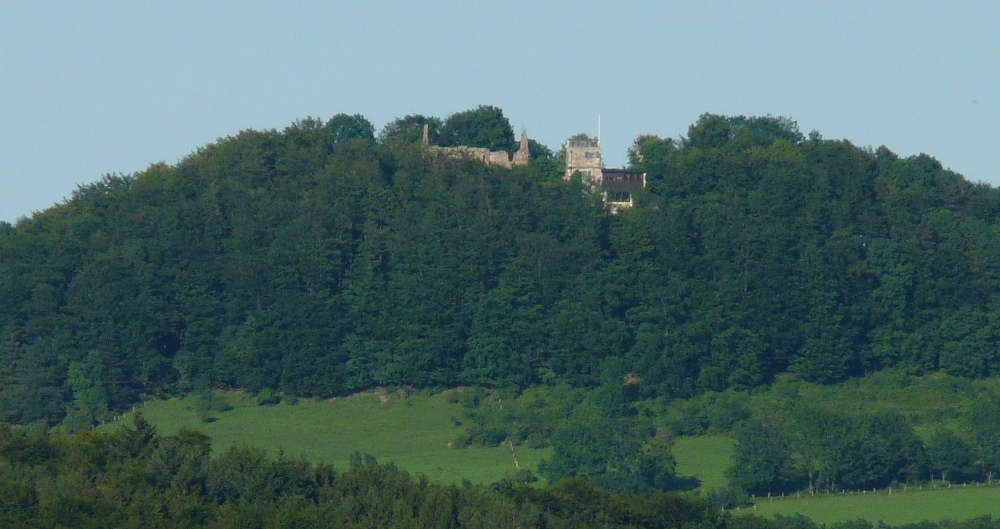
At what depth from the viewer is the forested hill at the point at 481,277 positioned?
373 feet

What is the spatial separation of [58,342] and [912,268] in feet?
113

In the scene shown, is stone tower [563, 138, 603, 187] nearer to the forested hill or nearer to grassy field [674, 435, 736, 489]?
the forested hill

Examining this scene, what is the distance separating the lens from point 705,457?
10331cm

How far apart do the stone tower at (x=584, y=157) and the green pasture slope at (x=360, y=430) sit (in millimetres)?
18916

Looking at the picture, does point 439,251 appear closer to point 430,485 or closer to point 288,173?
point 288,173

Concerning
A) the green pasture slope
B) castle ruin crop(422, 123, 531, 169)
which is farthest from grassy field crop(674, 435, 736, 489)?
castle ruin crop(422, 123, 531, 169)

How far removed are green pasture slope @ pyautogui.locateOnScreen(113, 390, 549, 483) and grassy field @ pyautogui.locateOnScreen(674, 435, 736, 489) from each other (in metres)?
5.12

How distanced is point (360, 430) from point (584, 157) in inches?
979

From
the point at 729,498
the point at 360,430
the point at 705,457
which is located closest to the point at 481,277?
the point at 360,430

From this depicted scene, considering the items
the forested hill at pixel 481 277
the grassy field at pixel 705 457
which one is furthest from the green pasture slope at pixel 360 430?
the grassy field at pixel 705 457

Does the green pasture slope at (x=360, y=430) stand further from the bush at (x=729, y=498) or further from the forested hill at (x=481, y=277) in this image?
the bush at (x=729, y=498)

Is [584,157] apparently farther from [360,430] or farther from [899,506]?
[899,506]

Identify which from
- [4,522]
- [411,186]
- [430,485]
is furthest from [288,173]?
[4,522]

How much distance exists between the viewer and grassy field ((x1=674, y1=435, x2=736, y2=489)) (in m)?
100
